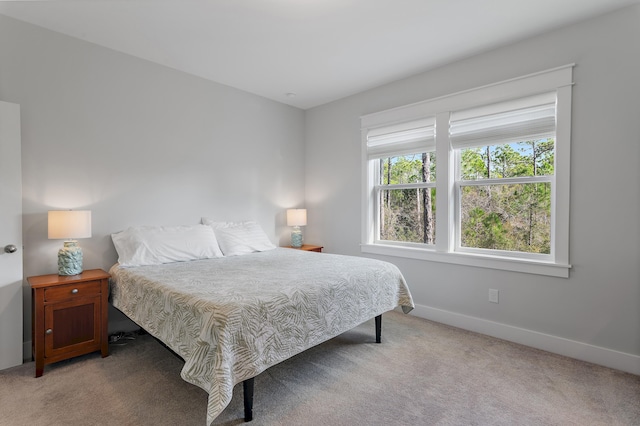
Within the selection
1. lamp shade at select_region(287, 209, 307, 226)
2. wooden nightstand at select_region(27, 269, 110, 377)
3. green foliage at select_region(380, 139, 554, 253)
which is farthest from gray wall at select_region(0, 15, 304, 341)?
green foliage at select_region(380, 139, 554, 253)

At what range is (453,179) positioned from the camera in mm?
3283

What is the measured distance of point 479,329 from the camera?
9.96 feet

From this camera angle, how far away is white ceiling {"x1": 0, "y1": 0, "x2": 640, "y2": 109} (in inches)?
90.4

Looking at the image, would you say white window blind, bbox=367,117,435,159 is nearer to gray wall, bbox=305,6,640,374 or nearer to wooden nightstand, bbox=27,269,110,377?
gray wall, bbox=305,6,640,374

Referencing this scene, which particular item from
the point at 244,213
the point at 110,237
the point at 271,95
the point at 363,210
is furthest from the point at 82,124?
the point at 363,210

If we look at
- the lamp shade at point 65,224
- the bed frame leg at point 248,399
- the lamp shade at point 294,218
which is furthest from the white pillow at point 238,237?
the bed frame leg at point 248,399

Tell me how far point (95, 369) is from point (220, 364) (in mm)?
1491

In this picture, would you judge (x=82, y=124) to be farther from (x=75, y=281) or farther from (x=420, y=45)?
(x=420, y=45)

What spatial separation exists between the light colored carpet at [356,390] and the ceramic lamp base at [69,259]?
69 cm

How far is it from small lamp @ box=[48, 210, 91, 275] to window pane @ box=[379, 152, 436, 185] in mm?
3077

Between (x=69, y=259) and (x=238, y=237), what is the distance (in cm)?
148

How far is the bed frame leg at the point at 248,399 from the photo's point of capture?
1715 mm

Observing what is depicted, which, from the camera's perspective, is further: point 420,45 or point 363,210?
point 363,210

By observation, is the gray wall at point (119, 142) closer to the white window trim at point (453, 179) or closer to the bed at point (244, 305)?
the bed at point (244, 305)
